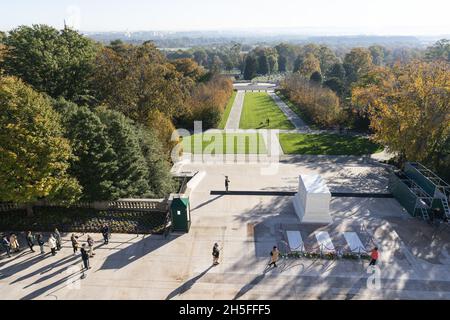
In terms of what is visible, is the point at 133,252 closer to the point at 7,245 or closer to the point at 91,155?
the point at 7,245

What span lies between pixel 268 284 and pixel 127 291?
639 centimetres

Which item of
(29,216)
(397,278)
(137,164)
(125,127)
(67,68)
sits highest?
(67,68)

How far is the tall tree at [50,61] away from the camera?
30.2 meters

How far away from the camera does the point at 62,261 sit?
→ 1758cm

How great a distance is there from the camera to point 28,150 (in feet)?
61.8

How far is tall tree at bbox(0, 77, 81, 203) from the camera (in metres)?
18.6

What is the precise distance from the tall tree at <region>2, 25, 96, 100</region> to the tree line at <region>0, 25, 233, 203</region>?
0.28 feet

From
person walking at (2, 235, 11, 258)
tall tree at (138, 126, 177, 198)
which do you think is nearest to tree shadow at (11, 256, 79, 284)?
person walking at (2, 235, 11, 258)

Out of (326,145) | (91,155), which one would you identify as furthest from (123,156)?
(326,145)

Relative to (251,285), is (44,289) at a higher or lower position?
higher

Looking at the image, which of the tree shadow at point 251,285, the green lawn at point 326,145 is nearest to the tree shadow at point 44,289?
the tree shadow at point 251,285

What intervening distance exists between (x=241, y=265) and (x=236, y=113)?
47857 mm
